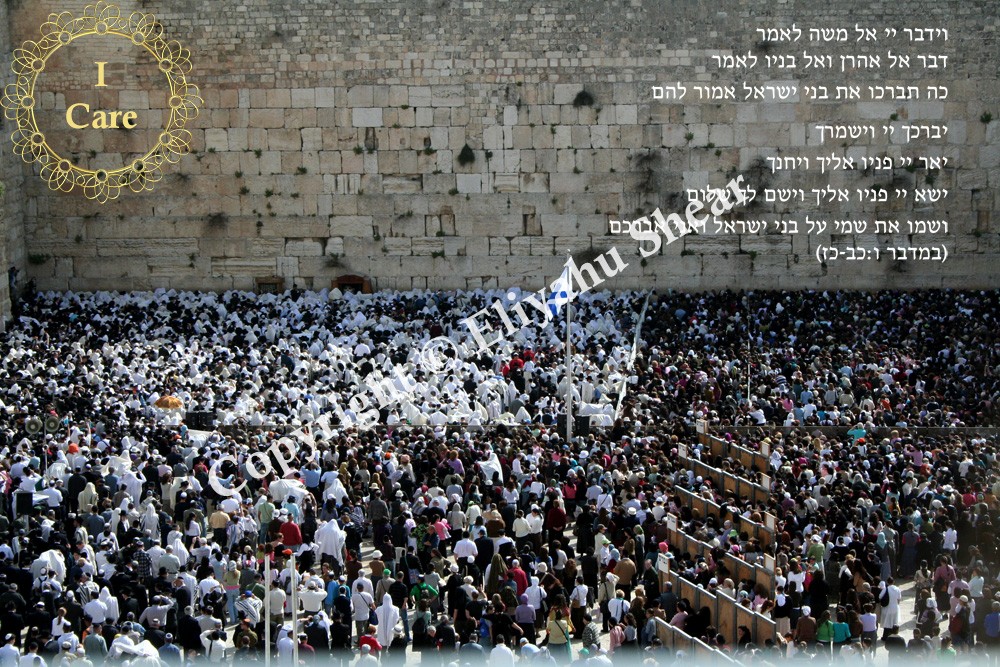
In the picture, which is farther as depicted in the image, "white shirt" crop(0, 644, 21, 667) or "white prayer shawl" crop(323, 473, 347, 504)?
"white prayer shawl" crop(323, 473, 347, 504)

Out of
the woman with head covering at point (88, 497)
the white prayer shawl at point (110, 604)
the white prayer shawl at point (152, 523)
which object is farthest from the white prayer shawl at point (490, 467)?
the white prayer shawl at point (110, 604)

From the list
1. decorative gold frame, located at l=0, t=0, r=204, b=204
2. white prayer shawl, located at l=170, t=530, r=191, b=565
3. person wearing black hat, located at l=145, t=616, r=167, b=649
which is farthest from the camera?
decorative gold frame, located at l=0, t=0, r=204, b=204

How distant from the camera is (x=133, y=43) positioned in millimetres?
32812

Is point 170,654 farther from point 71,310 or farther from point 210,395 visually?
point 71,310

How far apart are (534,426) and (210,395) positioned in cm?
484

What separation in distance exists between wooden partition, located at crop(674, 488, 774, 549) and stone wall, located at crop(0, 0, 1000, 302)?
11.9 meters

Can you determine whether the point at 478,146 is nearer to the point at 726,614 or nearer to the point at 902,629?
the point at 902,629

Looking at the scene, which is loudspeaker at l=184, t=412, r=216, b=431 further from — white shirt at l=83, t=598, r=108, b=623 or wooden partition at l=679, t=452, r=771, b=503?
white shirt at l=83, t=598, r=108, b=623

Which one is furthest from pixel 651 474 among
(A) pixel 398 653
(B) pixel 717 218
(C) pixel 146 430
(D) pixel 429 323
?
(B) pixel 717 218

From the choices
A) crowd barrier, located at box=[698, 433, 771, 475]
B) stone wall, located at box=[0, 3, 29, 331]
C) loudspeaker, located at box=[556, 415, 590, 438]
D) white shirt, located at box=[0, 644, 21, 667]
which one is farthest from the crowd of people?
stone wall, located at box=[0, 3, 29, 331]

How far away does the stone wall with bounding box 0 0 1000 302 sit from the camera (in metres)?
32.5

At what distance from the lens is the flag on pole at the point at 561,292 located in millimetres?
27078

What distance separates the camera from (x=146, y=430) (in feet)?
80.9

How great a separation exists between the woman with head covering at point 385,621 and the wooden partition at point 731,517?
13.7 feet
